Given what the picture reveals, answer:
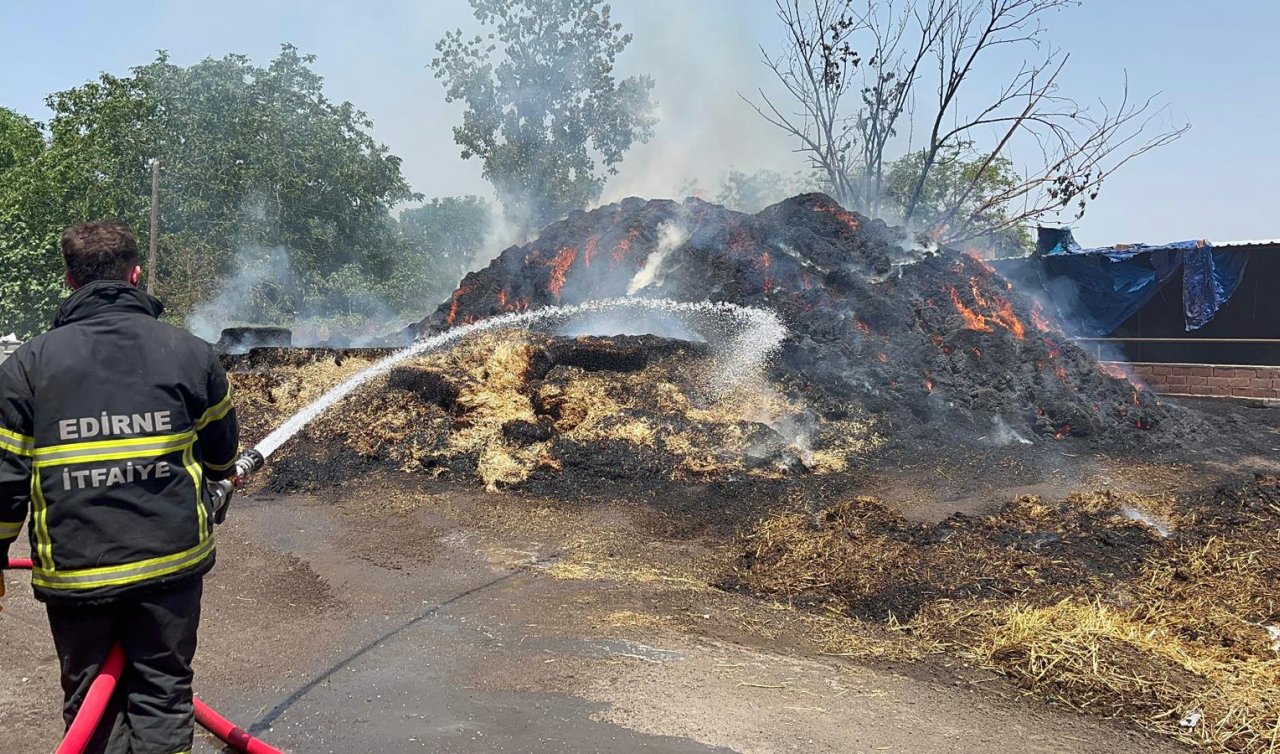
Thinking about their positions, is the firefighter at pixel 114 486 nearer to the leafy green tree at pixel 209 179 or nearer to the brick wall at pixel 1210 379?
the brick wall at pixel 1210 379

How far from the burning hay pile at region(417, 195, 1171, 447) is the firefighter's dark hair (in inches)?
321

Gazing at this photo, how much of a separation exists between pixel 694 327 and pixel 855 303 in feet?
7.88

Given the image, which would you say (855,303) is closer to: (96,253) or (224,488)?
(224,488)

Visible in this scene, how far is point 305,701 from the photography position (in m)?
3.71

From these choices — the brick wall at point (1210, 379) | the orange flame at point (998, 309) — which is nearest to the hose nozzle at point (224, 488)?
the orange flame at point (998, 309)

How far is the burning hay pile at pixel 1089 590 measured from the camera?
12.5 ft

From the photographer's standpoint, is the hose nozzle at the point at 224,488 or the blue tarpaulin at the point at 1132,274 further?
the blue tarpaulin at the point at 1132,274

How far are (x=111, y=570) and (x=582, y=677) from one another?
2.20m

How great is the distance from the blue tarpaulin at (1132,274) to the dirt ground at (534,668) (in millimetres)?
13316

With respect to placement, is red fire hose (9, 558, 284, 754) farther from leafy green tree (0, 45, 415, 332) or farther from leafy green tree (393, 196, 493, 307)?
leafy green tree (393, 196, 493, 307)

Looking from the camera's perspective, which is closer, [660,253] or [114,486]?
[114,486]

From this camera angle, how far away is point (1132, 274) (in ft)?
52.4

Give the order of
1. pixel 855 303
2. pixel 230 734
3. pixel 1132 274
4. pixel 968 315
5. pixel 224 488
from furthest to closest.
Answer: pixel 1132 274 < pixel 968 315 < pixel 855 303 < pixel 230 734 < pixel 224 488

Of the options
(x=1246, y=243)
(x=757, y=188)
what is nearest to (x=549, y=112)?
(x=757, y=188)
